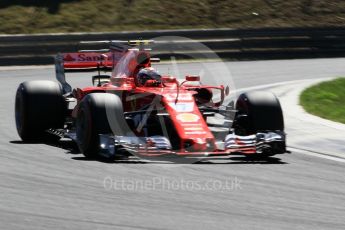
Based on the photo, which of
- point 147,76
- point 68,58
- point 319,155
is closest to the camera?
point 319,155

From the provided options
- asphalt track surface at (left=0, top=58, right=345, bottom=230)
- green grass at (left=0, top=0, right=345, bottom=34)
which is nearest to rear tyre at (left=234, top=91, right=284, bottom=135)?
asphalt track surface at (left=0, top=58, right=345, bottom=230)

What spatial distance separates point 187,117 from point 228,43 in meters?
16.5

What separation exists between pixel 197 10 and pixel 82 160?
20.7m

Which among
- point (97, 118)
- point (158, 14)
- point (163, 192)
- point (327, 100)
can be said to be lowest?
point (327, 100)

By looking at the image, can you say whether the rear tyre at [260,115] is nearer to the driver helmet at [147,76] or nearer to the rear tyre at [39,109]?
the driver helmet at [147,76]

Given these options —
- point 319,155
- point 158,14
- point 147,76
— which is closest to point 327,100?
point 319,155

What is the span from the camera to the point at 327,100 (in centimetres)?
1902

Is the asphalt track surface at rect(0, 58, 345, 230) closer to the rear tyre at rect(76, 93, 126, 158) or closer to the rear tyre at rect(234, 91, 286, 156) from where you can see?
the rear tyre at rect(76, 93, 126, 158)

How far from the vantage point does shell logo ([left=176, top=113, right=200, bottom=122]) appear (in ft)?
38.6

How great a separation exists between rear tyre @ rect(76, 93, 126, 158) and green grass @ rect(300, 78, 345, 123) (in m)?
5.64

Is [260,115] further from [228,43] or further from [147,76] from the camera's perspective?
[228,43]

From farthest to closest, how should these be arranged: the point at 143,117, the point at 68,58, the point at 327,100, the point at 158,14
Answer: the point at 158,14
the point at 327,100
the point at 68,58
the point at 143,117

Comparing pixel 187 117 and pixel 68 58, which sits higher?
pixel 68 58

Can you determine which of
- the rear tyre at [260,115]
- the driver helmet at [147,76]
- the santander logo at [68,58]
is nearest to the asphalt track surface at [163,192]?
the rear tyre at [260,115]
